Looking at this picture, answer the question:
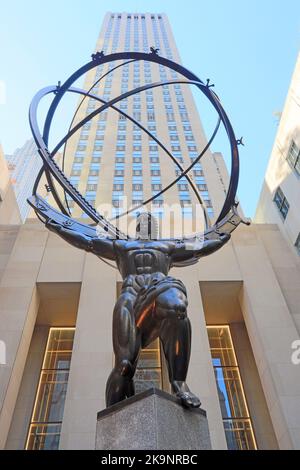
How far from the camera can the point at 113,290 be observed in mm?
10734

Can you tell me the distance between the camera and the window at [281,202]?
14.3m

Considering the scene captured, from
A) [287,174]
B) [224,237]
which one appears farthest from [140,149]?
[224,237]

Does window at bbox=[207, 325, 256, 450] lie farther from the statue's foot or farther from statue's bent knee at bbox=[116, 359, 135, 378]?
statue's bent knee at bbox=[116, 359, 135, 378]

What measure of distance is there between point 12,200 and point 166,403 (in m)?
14.2

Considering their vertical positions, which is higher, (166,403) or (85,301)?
(85,301)

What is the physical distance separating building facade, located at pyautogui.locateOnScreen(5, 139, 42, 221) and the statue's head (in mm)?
77588

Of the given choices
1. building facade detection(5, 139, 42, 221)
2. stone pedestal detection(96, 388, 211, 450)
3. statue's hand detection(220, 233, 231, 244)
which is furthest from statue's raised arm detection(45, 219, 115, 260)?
building facade detection(5, 139, 42, 221)

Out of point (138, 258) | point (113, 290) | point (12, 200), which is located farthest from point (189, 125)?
point (138, 258)

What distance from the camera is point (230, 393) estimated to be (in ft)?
34.2

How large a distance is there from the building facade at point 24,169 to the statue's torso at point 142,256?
78.3 metres

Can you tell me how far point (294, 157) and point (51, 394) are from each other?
39.4 feet

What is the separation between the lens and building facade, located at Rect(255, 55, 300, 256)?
44.1 feet

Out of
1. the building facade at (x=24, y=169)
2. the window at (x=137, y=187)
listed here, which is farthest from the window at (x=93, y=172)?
the building facade at (x=24, y=169)

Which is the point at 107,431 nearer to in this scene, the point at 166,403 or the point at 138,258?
the point at 166,403
